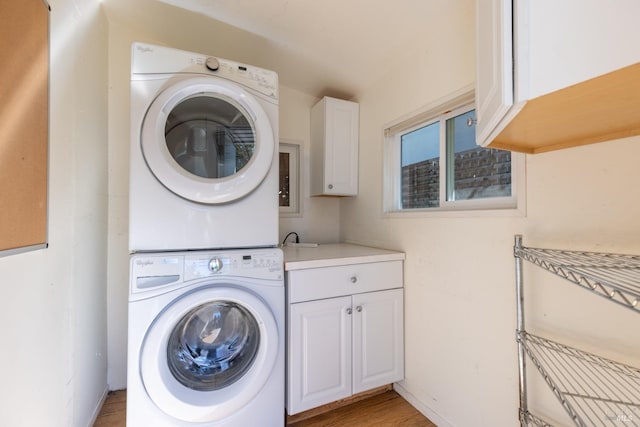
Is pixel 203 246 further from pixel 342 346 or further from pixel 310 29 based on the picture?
pixel 310 29

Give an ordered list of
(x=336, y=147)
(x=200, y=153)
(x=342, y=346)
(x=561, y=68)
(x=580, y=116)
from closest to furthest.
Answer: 1. (x=561, y=68)
2. (x=580, y=116)
3. (x=200, y=153)
4. (x=342, y=346)
5. (x=336, y=147)

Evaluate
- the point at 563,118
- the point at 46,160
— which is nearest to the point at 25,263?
the point at 46,160

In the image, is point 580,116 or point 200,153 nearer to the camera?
point 580,116

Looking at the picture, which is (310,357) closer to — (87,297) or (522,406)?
(522,406)

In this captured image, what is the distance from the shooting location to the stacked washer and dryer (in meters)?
1.11

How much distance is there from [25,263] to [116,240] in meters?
1.07

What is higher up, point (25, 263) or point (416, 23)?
point (416, 23)

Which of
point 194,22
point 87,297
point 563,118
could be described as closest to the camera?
point 563,118

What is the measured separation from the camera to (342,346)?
59.3 inches

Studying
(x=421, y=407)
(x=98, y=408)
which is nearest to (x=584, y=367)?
(x=421, y=407)

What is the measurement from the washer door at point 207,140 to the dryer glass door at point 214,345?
1.77 ft

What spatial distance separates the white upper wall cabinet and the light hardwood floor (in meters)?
1.41

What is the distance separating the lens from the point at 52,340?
3.34 ft

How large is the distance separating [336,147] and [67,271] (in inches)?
68.3
